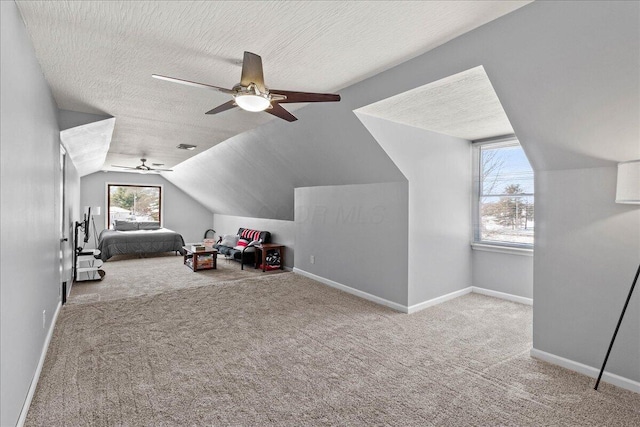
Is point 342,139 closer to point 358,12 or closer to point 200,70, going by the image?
point 200,70

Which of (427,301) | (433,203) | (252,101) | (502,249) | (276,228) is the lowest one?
(427,301)

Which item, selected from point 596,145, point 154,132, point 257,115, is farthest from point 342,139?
point 154,132

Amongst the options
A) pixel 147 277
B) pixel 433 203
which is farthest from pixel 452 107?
pixel 147 277

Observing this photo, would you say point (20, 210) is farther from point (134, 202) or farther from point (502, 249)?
point (134, 202)

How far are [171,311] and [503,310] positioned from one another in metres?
4.29

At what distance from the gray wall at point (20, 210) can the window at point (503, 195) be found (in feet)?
16.9

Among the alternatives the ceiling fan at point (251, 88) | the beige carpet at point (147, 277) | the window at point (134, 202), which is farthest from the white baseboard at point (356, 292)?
the window at point (134, 202)

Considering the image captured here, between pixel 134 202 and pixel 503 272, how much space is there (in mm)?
9923

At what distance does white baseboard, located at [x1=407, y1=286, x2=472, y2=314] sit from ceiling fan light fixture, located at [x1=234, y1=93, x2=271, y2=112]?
311 centimetres

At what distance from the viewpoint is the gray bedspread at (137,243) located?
7.74 metres

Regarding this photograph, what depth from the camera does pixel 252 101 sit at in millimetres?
2162

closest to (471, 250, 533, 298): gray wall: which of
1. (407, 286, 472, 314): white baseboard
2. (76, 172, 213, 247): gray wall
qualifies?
(407, 286, 472, 314): white baseboard

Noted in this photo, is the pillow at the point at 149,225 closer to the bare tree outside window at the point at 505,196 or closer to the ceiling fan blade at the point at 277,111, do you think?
the ceiling fan blade at the point at 277,111

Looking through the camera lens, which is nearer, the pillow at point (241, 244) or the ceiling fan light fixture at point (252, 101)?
the ceiling fan light fixture at point (252, 101)
